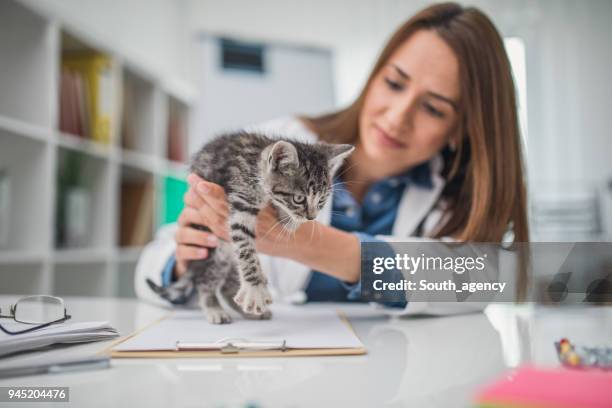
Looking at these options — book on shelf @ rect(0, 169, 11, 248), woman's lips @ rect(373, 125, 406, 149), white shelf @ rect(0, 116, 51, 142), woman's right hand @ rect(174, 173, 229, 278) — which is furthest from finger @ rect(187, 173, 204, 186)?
book on shelf @ rect(0, 169, 11, 248)

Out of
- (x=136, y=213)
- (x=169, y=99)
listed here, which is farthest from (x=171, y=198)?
(x=169, y=99)

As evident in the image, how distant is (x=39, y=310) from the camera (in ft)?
2.42

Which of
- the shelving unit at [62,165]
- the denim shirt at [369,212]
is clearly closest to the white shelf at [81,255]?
the shelving unit at [62,165]

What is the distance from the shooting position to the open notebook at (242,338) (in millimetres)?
581

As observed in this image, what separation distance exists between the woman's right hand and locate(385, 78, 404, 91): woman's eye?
0.56 metres

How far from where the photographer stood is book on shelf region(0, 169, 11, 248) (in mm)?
1544

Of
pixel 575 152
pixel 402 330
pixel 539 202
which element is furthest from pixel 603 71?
pixel 402 330

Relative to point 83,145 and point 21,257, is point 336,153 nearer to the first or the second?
point 21,257

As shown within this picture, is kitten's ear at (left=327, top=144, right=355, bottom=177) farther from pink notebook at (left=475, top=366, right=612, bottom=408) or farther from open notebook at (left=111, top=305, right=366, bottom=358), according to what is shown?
pink notebook at (left=475, top=366, right=612, bottom=408)

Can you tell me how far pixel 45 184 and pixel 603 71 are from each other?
2.66m

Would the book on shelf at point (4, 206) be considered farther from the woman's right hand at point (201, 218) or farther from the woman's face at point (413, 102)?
the woman's face at point (413, 102)

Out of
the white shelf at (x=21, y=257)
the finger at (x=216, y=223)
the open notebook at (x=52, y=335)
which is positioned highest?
the finger at (x=216, y=223)

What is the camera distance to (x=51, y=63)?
165cm

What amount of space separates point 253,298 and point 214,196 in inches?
7.5
